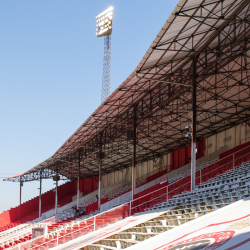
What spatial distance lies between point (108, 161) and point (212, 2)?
37.2 meters

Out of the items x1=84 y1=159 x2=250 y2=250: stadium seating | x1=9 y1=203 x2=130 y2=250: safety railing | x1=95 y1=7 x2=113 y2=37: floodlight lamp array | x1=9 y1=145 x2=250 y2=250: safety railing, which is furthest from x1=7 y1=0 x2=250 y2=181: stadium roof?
x1=95 y1=7 x2=113 y2=37: floodlight lamp array

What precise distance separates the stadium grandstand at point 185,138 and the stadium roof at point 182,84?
0.21 ft

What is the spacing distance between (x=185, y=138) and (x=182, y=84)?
27.1 ft

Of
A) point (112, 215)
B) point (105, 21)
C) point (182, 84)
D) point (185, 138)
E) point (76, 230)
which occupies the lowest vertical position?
point (76, 230)

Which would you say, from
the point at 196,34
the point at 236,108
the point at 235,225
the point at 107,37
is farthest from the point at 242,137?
the point at 107,37

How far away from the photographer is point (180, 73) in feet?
63.7

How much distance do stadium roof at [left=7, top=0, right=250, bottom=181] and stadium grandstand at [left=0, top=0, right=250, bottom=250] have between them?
65 millimetres

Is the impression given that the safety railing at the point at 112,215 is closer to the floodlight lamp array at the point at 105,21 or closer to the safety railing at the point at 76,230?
the safety railing at the point at 76,230

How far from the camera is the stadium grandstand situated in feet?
34.3

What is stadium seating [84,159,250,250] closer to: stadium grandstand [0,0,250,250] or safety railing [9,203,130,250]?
stadium grandstand [0,0,250,250]

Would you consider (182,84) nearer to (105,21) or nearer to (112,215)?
(112,215)

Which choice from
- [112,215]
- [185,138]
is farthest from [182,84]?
[185,138]

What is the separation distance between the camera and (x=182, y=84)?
1678cm

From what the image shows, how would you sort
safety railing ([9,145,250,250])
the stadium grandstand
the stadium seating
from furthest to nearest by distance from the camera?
safety railing ([9,145,250,250]) → the stadium seating → the stadium grandstand
